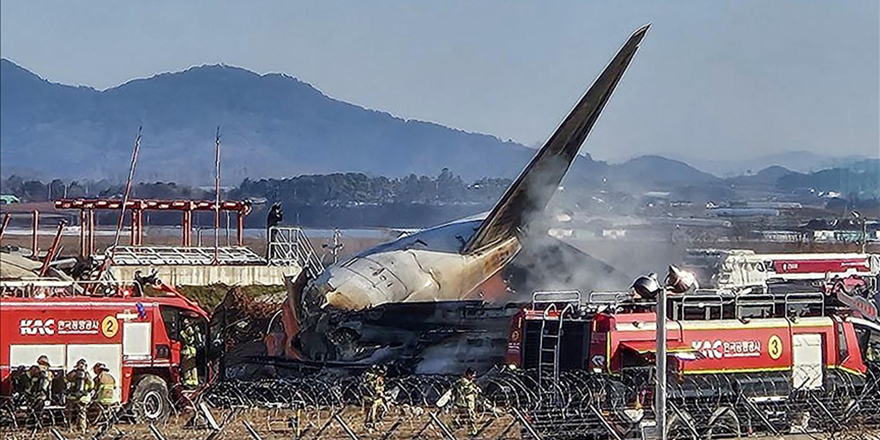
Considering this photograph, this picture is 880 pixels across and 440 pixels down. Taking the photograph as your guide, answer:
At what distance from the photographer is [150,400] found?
25.9 meters

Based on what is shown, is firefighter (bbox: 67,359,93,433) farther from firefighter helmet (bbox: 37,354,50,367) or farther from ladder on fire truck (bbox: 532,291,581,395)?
ladder on fire truck (bbox: 532,291,581,395)

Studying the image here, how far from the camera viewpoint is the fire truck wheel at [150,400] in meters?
25.5

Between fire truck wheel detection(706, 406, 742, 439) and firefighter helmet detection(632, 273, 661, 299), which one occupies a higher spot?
firefighter helmet detection(632, 273, 661, 299)

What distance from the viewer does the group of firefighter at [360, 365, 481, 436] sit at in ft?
78.3

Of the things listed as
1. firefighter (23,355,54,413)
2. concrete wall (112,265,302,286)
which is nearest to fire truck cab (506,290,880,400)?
firefighter (23,355,54,413)

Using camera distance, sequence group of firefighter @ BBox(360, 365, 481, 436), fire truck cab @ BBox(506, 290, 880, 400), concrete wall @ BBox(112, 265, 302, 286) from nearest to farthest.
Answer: group of firefighter @ BBox(360, 365, 481, 436) → fire truck cab @ BBox(506, 290, 880, 400) → concrete wall @ BBox(112, 265, 302, 286)

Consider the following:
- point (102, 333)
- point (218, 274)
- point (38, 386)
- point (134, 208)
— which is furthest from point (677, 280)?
point (134, 208)

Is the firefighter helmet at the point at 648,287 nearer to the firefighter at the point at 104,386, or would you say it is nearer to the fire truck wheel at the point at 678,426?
the fire truck wheel at the point at 678,426

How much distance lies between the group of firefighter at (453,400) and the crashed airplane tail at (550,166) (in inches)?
628

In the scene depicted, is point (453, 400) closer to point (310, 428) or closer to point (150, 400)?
point (310, 428)

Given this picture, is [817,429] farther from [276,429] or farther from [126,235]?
[126,235]

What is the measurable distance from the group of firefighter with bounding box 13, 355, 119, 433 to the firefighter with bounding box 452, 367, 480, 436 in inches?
251

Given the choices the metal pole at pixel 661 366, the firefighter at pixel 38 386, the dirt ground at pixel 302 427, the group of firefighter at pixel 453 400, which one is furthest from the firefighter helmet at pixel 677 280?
the firefighter at pixel 38 386

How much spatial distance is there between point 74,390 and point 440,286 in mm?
17095
